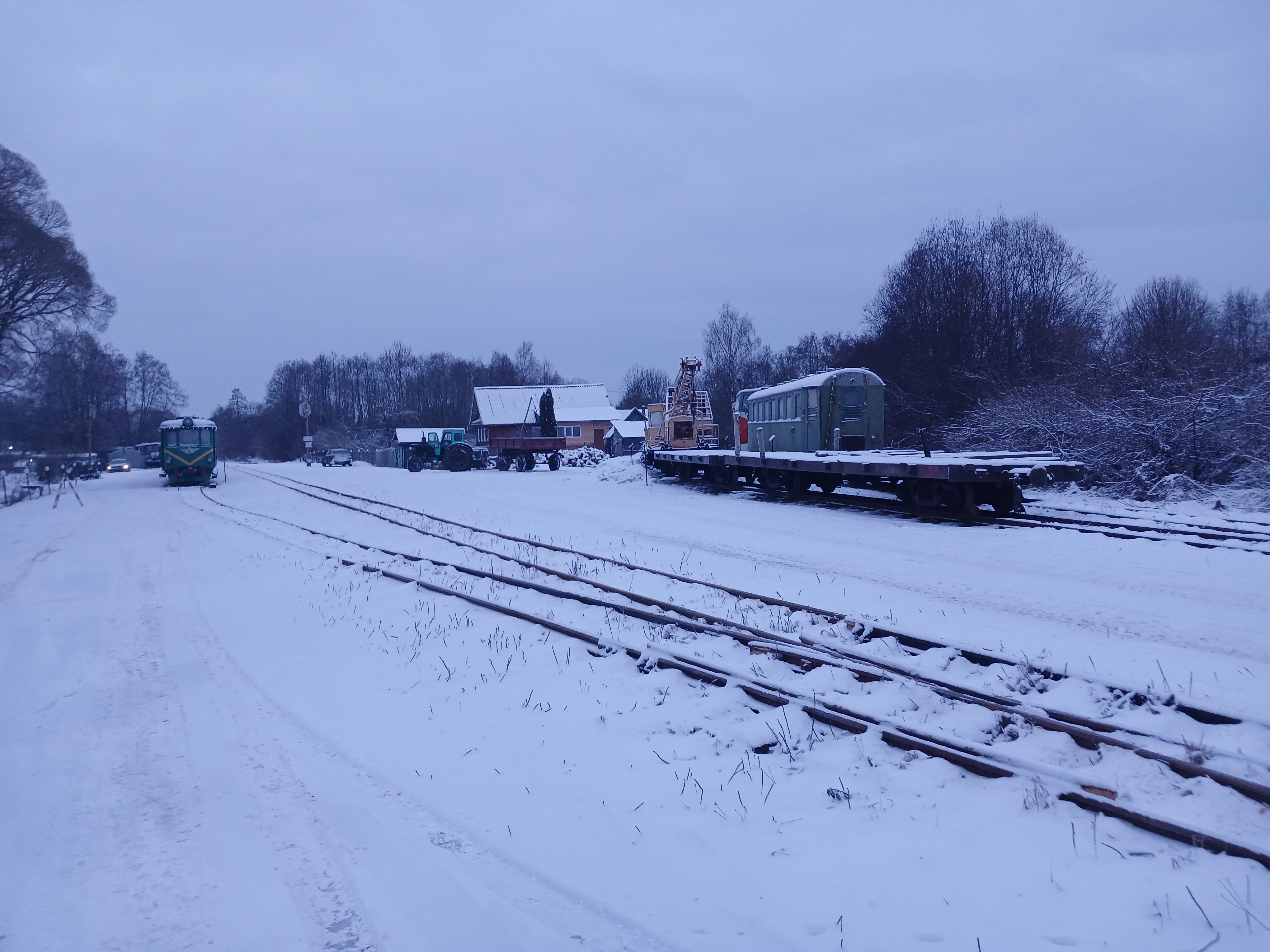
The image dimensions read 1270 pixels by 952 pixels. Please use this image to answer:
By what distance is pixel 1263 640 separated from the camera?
692 centimetres

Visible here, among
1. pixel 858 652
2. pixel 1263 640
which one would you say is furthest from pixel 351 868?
pixel 1263 640

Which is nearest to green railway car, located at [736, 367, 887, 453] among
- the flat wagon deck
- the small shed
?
the flat wagon deck

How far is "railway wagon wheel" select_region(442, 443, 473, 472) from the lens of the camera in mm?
42438

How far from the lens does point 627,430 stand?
72.8 m

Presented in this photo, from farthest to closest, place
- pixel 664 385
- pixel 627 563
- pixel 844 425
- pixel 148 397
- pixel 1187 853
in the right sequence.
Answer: pixel 664 385 → pixel 148 397 → pixel 844 425 → pixel 627 563 → pixel 1187 853

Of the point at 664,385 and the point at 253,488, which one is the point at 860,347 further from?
the point at 664,385

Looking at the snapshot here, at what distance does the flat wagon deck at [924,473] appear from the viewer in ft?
45.9

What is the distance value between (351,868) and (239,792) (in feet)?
4.22

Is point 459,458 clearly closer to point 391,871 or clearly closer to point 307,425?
point 391,871

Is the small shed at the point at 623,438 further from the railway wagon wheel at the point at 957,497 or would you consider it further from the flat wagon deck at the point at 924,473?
the railway wagon wheel at the point at 957,497

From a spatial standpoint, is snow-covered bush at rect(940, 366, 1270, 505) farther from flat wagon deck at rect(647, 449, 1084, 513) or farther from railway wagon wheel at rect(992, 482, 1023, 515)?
railway wagon wheel at rect(992, 482, 1023, 515)

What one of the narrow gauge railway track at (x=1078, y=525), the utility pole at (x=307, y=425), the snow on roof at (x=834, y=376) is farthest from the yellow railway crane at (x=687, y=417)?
the utility pole at (x=307, y=425)

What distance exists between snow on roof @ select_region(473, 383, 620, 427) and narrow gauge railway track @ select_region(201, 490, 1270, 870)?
58.2 metres

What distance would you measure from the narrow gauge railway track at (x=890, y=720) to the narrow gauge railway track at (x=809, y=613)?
0.40m
